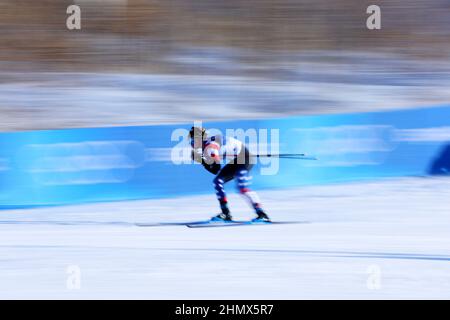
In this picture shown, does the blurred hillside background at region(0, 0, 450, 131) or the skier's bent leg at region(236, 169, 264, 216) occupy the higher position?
the blurred hillside background at region(0, 0, 450, 131)

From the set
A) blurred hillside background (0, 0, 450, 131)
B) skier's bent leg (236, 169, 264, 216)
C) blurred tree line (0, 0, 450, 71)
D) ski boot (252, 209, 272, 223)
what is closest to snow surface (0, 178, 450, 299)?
ski boot (252, 209, 272, 223)

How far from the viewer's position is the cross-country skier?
10.0 m

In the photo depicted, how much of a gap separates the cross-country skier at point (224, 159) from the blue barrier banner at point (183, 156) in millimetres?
1984

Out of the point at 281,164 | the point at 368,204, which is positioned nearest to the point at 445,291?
the point at 368,204

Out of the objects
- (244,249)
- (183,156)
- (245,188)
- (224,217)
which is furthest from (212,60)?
(244,249)

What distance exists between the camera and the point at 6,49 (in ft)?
70.9

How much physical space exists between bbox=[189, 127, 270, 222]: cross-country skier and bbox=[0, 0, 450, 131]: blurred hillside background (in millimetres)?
7403

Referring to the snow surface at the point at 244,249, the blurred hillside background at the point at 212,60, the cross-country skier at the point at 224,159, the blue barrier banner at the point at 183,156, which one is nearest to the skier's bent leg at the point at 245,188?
the cross-country skier at the point at 224,159

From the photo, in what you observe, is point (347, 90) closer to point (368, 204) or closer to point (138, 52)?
point (138, 52)

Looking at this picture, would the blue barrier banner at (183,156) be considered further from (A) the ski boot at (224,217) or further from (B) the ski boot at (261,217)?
(B) the ski boot at (261,217)

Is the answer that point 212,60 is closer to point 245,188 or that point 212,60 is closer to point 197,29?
Answer: point 197,29

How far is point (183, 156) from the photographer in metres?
12.3

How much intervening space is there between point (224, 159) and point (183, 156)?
6.93 feet

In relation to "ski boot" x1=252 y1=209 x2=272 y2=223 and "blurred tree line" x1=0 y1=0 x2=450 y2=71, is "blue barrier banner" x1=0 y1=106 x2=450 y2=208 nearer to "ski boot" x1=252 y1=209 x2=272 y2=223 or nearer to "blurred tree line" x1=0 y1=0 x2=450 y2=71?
"ski boot" x1=252 y1=209 x2=272 y2=223
